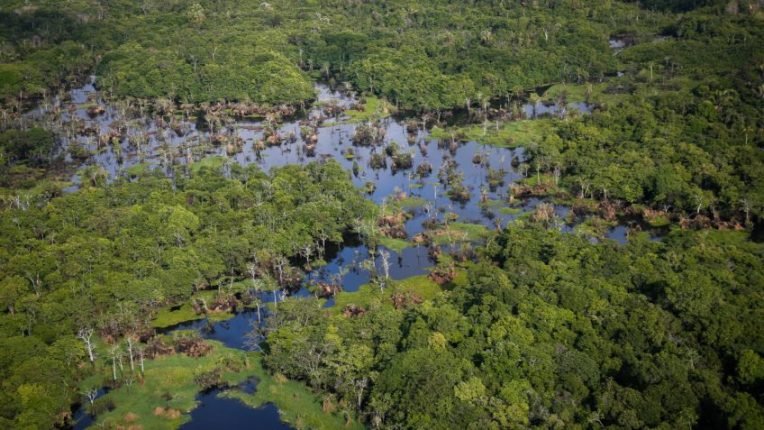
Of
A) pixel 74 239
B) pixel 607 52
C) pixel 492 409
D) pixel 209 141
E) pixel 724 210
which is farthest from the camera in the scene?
pixel 607 52

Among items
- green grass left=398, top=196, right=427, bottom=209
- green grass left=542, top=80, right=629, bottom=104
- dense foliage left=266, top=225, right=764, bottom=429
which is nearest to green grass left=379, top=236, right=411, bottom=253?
green grass left=398, top=196, right=427, bottom=209

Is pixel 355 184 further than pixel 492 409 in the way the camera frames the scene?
Yes

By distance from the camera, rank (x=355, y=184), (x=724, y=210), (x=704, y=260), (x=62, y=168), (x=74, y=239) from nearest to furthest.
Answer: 1. (x=704, y=260)
2. (x=74, y=239)
3. (x=724, y=210)
4. (x=355, y=184)
5. (x=62, y=168)

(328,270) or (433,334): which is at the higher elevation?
(433,334)

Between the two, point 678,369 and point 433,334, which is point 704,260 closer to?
point 678,369

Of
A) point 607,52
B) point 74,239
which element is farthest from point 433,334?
point 607,52

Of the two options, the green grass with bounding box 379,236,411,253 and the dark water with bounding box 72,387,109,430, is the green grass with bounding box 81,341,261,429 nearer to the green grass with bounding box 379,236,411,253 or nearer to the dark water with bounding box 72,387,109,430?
the dark water with bounding box 72,387,109,430

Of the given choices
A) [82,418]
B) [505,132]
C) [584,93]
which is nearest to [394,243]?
[82,418]

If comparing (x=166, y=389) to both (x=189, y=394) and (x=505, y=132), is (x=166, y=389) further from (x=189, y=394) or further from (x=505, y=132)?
(x=505, y=132)
